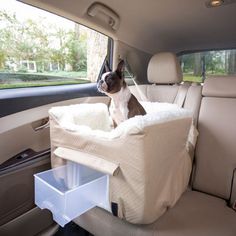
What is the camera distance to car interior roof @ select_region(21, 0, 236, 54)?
57.4 inches

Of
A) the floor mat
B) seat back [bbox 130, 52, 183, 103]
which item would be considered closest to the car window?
seat back [bbox 130, 52, 183, 103]

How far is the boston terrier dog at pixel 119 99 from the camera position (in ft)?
4.69

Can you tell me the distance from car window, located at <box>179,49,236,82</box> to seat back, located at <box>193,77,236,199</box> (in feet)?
2.39

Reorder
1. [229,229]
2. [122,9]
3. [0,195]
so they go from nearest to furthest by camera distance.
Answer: [229,229] < [0,195] < [122,9]

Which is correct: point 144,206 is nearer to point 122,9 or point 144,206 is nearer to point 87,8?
point 87,8

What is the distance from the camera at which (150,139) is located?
0.85 m

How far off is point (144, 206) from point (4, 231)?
2.23 ft

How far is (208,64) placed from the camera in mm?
2342

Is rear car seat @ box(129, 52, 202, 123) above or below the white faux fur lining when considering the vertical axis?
above

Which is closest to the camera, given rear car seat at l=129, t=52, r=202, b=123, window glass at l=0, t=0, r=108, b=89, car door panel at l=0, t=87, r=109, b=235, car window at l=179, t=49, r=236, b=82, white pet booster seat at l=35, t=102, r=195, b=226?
white pet booster seat at l=35, t=102, r=195, b=226

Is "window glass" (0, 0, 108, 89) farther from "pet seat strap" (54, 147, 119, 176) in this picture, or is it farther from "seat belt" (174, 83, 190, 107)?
"seat belt" (174, 83, 190, 107)

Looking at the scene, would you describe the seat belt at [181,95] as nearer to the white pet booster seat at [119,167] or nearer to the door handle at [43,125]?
the white pet booster seat at [119,167]

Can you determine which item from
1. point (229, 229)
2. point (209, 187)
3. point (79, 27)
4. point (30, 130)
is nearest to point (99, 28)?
point (79, 27)

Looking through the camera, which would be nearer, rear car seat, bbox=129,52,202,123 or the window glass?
the window glass
